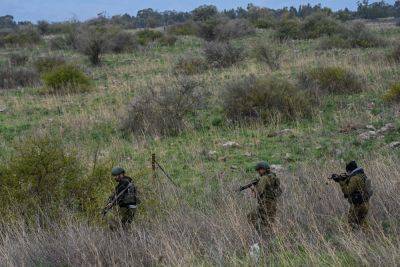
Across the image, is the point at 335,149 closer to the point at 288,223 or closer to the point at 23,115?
the point at 288,223

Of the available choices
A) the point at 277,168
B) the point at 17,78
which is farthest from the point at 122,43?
the point at 277,168

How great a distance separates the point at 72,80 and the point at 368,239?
15.8 m

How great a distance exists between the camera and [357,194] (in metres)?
6.21

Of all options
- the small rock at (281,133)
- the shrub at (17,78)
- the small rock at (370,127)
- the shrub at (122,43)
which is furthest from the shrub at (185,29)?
the small rock at (370,127)

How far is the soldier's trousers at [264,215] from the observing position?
21.2 ft

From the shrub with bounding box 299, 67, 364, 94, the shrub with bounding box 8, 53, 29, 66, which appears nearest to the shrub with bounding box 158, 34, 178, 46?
the shrub with bounding box 8, 53, 29, 66

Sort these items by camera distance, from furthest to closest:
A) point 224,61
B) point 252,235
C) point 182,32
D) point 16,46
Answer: point 182,32
point 16,46
point 224,61
point 252,235

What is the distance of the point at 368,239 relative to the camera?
5.72 metres

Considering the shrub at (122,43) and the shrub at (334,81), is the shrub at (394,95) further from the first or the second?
the shrub at (122,43)

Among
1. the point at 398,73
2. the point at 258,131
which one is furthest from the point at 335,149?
the point at 398,73

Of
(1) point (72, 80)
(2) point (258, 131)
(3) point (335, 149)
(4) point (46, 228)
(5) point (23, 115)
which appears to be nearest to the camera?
(4) point (46, 228)

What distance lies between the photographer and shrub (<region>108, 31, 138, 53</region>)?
32219 millimetres

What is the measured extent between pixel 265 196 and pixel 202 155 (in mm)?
4381

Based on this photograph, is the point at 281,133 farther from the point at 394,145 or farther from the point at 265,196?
the point at 265,196
